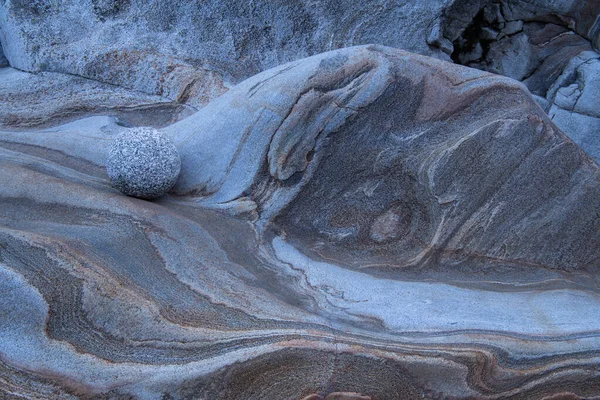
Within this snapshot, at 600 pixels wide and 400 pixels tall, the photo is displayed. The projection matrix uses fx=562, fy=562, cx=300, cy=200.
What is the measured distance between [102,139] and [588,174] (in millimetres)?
2197

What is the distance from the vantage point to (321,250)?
7.53 feet

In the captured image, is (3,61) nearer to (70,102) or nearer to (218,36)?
(70,102)

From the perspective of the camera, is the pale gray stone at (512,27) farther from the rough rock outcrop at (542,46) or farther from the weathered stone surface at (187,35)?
the weathered stone surface at (187,35)

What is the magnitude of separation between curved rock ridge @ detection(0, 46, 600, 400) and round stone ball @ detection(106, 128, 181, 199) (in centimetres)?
9

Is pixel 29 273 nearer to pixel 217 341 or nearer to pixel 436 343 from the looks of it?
pixel 217 341

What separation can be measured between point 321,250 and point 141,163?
0.80 metres

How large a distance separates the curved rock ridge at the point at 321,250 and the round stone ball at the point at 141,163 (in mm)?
93

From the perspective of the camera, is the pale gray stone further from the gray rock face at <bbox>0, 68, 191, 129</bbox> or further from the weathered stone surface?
the gray rock face at <bbox>0, 68, 191, 129</bbox>

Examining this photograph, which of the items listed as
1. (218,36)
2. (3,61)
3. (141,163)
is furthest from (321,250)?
(3,61)

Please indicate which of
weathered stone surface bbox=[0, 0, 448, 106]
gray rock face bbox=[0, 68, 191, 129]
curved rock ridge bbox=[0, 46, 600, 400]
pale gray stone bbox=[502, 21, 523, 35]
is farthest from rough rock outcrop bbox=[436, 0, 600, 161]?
gray rock face bbox=[0, 68, 191, 129]

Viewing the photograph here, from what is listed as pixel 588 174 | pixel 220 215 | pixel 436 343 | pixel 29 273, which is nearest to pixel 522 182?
pixel 588 174

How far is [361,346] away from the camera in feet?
5.69

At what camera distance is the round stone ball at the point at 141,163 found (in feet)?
7.25

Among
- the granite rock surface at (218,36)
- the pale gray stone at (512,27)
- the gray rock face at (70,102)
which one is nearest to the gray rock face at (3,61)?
the granite rock surface at (218,36)
